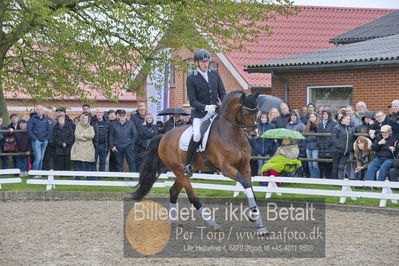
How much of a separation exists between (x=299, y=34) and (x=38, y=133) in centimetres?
1648

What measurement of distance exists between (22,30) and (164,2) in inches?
170

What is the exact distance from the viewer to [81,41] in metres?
20.6

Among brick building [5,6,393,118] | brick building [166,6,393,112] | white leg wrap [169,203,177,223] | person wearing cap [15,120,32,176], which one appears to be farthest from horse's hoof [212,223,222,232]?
brick building [5,6,393,118]

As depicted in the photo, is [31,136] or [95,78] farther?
[95,78]

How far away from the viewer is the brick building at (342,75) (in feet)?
63.5

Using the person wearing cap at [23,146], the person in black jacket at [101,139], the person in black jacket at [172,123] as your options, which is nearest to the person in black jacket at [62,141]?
the person in black jacket at [101,139]

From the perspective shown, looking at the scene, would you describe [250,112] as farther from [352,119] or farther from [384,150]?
[352,119]

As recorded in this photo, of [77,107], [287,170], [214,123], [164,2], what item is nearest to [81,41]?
[164,2]

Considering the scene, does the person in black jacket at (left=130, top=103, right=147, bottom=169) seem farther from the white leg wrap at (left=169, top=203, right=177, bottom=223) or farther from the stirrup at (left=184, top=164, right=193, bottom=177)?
the stirrup at (left=184, top=164, right=193, bottom=177)

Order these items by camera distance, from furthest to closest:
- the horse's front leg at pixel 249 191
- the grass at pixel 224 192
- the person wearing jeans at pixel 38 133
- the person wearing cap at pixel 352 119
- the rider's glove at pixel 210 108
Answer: the person wearing jeans at pixel 38 133 < the person wearing cap at pixel 352 119 < the grass at pixel 224 192 < the rider's glove at pixel 210 108 < the horse's front leg at pixel 249 191

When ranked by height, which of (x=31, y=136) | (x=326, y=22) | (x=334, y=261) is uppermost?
(x=326, y=22)

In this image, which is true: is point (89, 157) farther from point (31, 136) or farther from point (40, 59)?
point (40, 59)

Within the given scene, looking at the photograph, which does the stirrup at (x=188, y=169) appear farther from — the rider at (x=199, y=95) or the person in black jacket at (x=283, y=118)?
the person in black jacket at (x=283, y=118)

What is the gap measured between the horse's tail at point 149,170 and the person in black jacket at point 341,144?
4673mm
